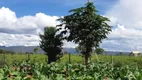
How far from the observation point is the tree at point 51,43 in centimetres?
3369

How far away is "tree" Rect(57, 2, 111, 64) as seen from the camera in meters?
29.4

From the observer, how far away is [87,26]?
29.5 metres

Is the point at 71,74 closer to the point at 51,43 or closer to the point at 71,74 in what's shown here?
the point at 71,74

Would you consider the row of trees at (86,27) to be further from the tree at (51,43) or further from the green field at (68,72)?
the green field at (68,72)

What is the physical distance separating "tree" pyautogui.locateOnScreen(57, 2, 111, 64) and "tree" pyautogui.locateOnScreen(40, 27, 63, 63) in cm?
364

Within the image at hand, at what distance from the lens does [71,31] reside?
30156 mm

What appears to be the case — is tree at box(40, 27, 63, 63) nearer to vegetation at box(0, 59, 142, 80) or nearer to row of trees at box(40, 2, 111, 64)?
row of trees at box(40, 2, 111, 64)

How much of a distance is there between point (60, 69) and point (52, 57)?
2128cm

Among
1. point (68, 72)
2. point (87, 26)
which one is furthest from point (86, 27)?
point (68, 72)

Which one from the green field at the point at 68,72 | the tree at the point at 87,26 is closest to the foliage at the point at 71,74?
the green field at the point at 68,72

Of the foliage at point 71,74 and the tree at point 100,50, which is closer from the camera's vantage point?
the foliage at point 71,74

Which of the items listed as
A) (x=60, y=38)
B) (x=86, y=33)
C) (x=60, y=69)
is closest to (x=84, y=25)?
(x=86, y=33)

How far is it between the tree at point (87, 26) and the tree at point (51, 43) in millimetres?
3639

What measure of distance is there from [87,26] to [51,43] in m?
5.28
